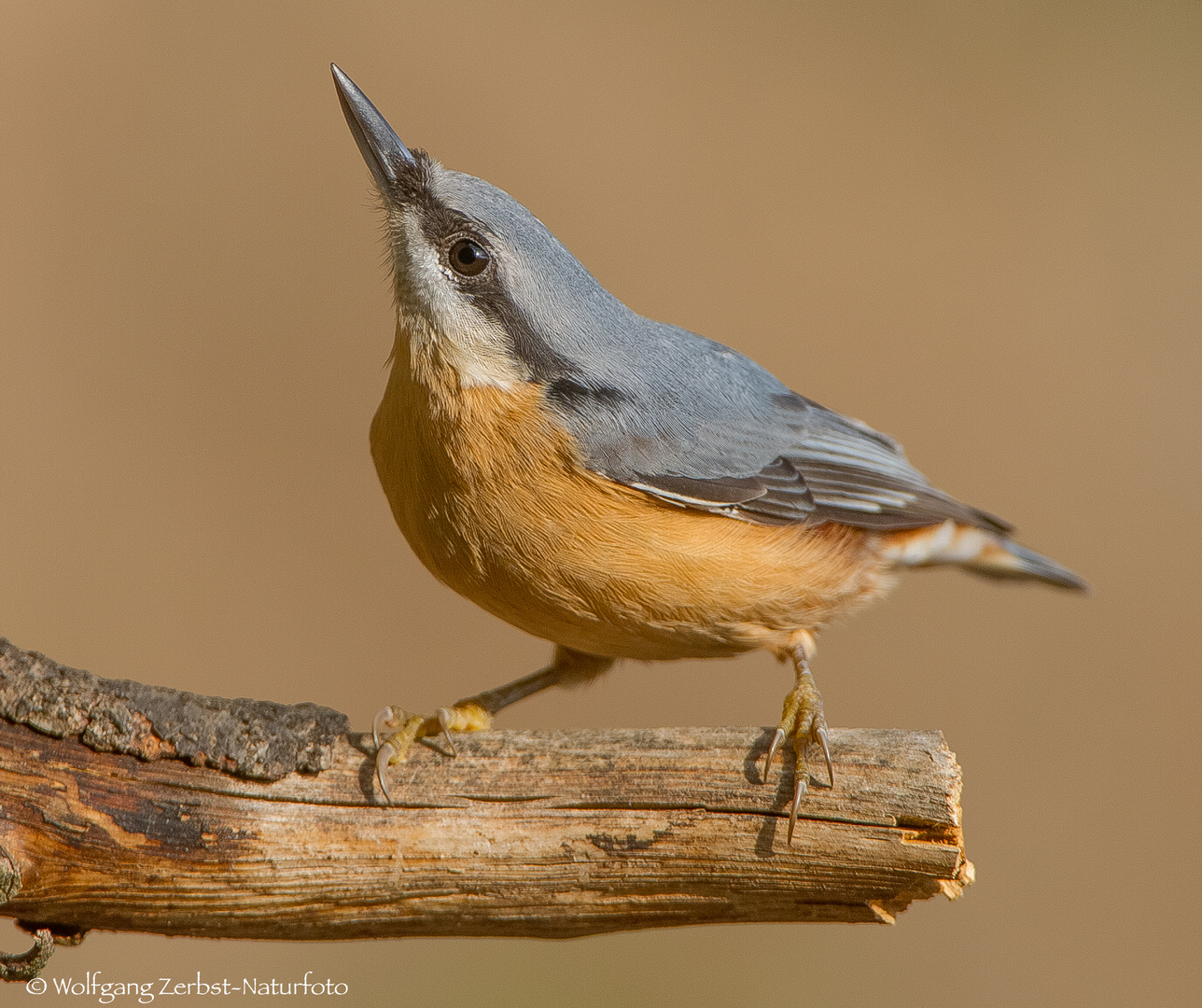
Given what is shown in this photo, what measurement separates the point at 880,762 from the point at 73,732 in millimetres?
1999

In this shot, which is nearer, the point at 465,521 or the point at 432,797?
the point at 432,797

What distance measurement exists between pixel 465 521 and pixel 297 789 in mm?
852

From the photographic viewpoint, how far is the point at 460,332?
118 inches

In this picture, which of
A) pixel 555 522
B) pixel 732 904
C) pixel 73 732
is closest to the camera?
pixel 73 732

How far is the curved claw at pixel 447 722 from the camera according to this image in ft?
9.47

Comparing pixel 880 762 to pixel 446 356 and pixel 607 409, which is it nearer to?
pixel 607 409

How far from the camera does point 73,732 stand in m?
2.52

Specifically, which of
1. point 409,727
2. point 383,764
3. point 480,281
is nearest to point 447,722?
point 409,727

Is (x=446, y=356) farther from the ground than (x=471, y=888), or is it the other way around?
(x=446, y=356)

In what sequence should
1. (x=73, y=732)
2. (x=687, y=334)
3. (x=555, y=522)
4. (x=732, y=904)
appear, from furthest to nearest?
1. (x=687, y=334)
2. (x=555, y=522)
3. (x=732, y=904)
4. (x=73, y=732)

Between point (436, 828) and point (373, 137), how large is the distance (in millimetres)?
2085

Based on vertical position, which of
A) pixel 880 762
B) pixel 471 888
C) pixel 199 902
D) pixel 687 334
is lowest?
pixel 199 902

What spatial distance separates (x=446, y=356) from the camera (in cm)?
300

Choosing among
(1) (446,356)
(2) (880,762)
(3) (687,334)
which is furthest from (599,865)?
(3) (687,334)
